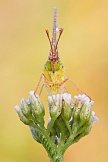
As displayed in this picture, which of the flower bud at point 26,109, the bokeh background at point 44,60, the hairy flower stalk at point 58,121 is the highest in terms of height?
the bokeh background at point 44,60

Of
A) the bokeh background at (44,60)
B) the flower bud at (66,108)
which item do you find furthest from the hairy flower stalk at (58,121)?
the bokeh background at (44,60)

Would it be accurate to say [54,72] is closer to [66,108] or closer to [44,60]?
[66,108]

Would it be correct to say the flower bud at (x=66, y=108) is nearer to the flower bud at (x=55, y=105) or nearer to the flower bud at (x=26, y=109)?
the flower bud at (x=55, y=105)

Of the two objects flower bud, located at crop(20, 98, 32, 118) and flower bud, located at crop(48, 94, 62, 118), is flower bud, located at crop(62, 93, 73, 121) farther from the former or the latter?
flower bud, located at crop(20, 98, 32, 118)

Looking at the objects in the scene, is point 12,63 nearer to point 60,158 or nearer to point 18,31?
point 18,31

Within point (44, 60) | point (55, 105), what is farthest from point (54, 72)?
point (44, 60)

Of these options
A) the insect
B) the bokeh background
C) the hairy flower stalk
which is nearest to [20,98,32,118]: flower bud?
the hairy flower stalk
